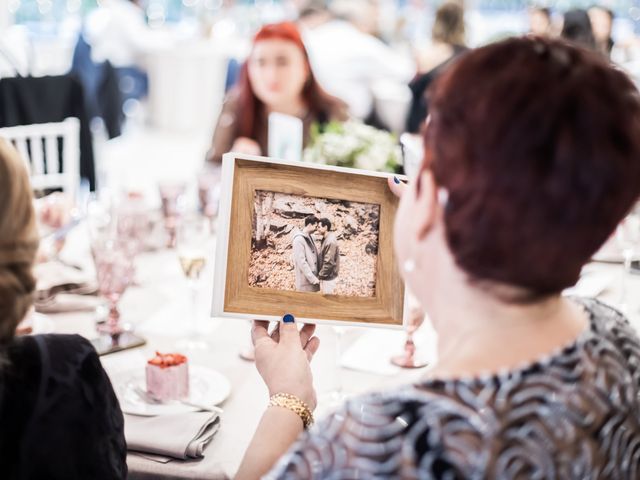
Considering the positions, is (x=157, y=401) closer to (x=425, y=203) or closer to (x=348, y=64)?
(x=425, y=203)

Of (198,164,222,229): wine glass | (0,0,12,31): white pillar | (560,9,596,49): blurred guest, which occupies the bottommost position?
(198,164,222,229): wine glass

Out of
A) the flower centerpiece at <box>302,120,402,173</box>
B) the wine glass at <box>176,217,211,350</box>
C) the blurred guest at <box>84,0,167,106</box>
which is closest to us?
the wine glass at <box>176,217,211,350</box>

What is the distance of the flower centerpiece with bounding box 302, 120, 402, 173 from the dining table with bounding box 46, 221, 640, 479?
1.79 ft

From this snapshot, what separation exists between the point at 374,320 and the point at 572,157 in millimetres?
653

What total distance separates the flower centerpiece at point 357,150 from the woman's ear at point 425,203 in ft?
4.95

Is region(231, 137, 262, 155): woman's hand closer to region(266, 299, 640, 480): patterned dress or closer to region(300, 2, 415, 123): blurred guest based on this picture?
region(266, 299, 640, 480): patterned dress

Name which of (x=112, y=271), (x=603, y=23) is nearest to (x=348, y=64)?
(x=603, y=23)

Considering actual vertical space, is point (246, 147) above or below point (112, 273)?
above

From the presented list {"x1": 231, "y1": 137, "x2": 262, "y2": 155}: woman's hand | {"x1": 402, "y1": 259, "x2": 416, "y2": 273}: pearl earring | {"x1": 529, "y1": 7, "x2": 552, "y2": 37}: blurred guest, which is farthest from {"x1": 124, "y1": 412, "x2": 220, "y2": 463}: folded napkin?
{"x1": 529, "y1": 7, "x2": 552, "y2": 37}: blurred guest

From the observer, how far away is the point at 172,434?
137cm

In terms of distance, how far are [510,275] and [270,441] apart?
0.47 metres

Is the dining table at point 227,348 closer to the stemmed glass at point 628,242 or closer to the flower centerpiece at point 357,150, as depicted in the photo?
the stemmed glass at point 628,242

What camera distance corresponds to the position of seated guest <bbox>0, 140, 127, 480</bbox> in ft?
3.35

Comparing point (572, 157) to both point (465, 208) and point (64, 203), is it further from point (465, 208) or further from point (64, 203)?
point (64, 203)
